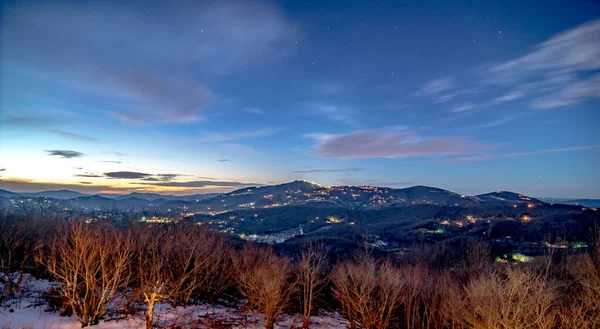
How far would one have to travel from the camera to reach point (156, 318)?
2289cm

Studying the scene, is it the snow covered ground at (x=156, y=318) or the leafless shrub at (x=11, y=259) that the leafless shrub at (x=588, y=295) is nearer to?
the snow covered ground at (x=156, y=318)

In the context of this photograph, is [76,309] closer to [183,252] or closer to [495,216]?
[183,252]

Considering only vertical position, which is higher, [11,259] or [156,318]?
[11,259]

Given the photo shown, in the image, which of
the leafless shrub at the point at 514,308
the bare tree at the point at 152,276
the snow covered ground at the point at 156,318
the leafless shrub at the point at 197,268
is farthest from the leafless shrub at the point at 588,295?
the leafless shrub at the point at 197,268

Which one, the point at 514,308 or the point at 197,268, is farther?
the point at 197,268

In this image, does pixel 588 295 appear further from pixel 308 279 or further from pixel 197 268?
pixel 197 268

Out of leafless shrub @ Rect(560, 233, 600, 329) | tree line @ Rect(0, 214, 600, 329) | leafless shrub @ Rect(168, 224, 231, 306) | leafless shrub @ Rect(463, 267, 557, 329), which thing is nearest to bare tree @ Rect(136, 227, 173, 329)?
tree line @ Rect(0, 214, 600, 329)

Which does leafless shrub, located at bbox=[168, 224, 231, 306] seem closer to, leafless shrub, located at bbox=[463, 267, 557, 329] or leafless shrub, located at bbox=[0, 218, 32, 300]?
leafless shrub, located at bbox=[0, 218, 32, 300]

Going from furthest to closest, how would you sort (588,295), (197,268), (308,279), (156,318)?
(308,279), (588,295), (197,268), (156,318)

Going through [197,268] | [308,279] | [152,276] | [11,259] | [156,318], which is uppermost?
[11,259]

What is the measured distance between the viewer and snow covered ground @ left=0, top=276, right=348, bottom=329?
18406mm

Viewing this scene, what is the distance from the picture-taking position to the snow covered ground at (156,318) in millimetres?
18406

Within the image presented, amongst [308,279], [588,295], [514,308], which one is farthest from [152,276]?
[588,295]

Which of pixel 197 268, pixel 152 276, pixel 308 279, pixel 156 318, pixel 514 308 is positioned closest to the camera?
pixel 514 308
